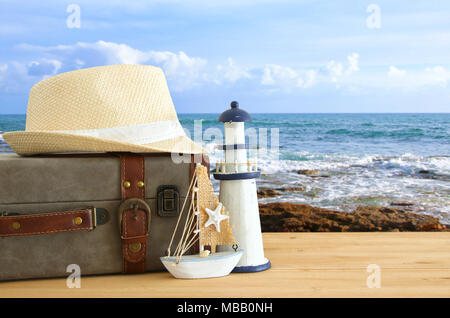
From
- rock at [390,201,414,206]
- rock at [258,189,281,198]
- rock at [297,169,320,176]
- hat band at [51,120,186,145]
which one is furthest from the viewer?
rock at [297,169,320,176]

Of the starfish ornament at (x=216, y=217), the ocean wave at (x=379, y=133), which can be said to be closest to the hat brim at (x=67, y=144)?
the starfish ornament at (x=216, y=217)

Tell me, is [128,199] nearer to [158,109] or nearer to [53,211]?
[53,211]

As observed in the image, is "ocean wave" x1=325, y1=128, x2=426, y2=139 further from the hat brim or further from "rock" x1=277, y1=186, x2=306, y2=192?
the hat brim

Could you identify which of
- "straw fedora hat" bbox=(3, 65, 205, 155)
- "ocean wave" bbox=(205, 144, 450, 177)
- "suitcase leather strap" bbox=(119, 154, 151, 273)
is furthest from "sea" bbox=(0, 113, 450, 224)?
"suitcase leather strap" bbox=(119, 154, 151, 273)

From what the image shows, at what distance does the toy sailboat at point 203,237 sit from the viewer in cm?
150

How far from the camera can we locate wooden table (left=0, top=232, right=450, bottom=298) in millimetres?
1398

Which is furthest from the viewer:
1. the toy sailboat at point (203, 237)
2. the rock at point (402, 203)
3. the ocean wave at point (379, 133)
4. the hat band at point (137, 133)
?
the ocean wave at point (379, 133)

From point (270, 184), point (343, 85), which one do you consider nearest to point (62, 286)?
point (270, 184)

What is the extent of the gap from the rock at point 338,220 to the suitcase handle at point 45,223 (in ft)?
6.55

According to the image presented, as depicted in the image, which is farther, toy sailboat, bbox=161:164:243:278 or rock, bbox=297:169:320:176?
rock, bbox=297:169:320:176

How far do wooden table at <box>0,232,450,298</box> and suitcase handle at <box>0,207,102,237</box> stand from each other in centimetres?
18

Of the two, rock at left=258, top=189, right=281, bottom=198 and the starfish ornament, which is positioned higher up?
the starfish ornament

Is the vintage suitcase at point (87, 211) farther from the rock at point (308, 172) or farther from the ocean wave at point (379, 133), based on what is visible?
the ocean wave at point (379, 133)

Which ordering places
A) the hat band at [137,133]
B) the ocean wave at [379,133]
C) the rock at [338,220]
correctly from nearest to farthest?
the hat band at [137,133], the rock at [338,220], the ocean wave at [379,133]
